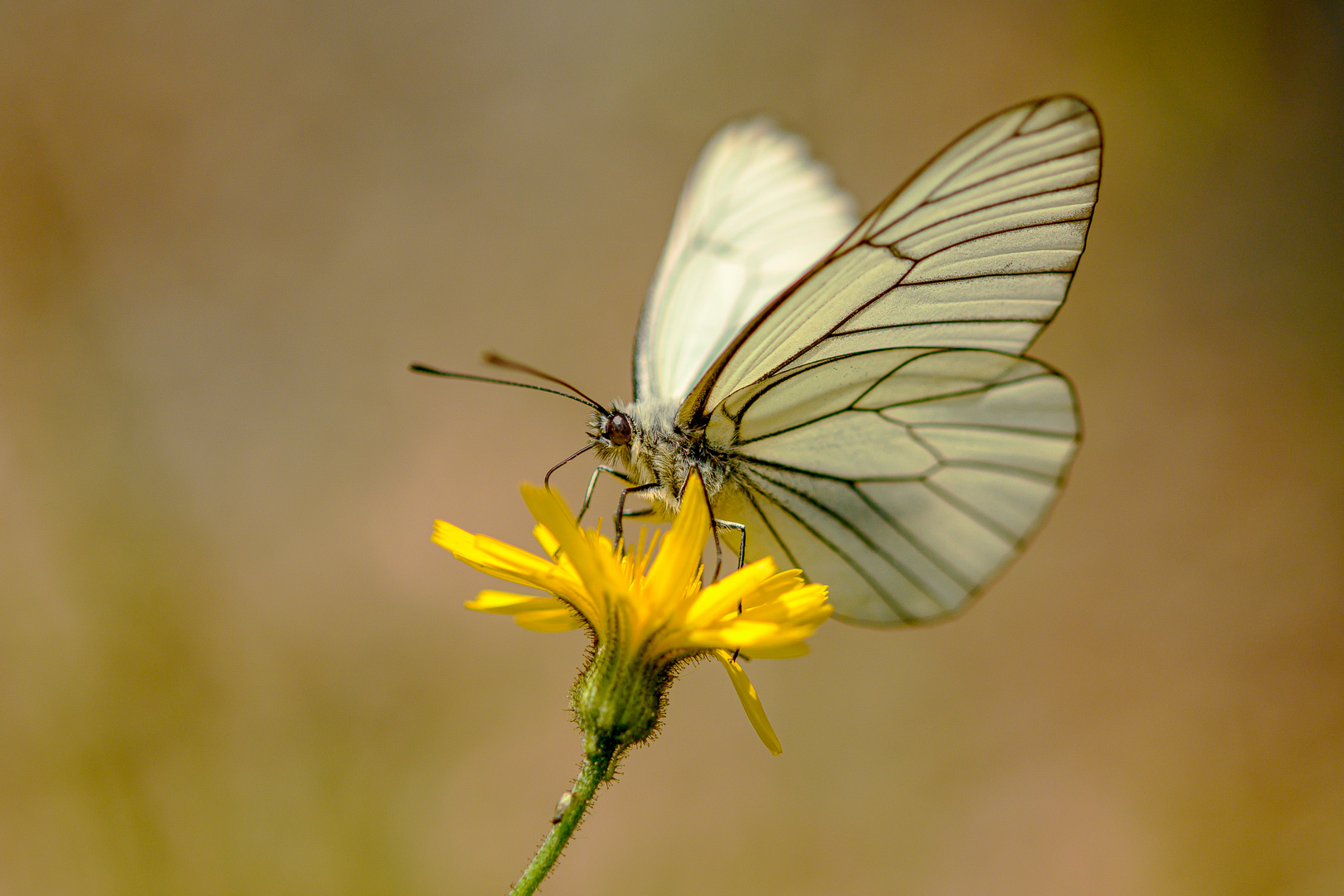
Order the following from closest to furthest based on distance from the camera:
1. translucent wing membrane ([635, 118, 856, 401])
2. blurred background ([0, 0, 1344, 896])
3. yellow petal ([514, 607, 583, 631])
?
yellow petal ([514, 607, 583, 631]) → translucent wing membrane ([635, 118, 856, 401]) → blurred background ([0, 0, 1344, 896])

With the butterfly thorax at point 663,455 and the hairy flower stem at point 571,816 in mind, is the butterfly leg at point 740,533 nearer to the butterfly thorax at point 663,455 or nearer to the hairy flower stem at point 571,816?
the butterfly thorax at point 663,455

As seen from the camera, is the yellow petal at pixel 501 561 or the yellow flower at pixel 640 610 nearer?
the yellow flower at pixel 640 610

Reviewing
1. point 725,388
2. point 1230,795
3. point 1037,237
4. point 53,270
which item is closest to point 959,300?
point 1037,237

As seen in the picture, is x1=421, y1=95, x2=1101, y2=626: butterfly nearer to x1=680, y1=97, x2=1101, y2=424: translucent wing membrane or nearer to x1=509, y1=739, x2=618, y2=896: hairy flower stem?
x1=680, y1=97, x2=1101, y2=424: translucent wing membrane

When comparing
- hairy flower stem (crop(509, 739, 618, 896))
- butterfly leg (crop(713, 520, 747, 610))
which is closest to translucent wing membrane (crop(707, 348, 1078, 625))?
butterfly leg (crop(713, 520, 747, 610))


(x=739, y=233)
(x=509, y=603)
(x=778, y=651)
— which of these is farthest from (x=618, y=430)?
(x=739, y=233)

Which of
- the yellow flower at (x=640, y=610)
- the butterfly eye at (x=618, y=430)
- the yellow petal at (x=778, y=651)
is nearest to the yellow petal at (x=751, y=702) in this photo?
the yellow flower at (x=640, y=610)

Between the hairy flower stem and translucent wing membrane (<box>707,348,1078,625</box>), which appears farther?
translucent wing membrane (<box>707,348,1078,625</box>)
